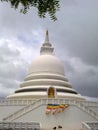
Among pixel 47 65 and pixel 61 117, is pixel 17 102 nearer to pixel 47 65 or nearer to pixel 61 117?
pixel 61 117

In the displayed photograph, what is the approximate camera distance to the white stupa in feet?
118

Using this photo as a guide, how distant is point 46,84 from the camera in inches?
1507

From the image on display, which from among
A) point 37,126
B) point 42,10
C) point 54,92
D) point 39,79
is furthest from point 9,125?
point 42,10

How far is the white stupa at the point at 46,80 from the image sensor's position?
118ft

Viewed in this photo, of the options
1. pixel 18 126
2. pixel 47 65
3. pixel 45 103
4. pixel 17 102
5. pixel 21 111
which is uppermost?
pixel 47 65

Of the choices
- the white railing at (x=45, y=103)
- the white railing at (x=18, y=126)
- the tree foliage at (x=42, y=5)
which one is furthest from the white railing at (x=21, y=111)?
the tree foliage at (x=42, y=5)

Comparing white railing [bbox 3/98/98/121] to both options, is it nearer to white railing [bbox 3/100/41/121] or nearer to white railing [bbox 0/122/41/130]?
white railing [bbox 3/100/41/121]

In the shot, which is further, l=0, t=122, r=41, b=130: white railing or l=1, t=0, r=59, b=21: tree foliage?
l=0, t=122, r=41, b=130: white railing

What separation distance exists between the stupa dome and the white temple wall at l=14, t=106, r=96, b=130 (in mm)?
11921

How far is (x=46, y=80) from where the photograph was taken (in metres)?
38.7

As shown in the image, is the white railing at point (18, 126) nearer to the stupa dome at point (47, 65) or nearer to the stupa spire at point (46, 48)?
the stupa dome at point (47, 65)

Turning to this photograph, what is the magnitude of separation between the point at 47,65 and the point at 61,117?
13531 millimetres

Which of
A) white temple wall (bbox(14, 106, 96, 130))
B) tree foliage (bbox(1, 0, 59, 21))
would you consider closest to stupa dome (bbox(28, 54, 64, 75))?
white temple wall (bbox(14, 106, 96, 130))

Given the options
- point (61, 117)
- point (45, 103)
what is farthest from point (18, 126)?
point (61, 117)
